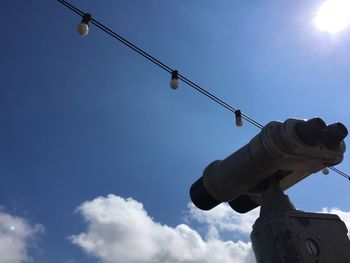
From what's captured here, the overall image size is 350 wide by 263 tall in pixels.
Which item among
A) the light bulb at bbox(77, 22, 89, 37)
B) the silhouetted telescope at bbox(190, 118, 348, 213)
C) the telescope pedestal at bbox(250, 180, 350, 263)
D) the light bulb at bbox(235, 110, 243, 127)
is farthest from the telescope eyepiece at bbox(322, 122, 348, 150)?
the light bulb at bbox(77, 22, 89, 37)

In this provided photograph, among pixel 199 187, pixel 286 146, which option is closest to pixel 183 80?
pixel 199 187

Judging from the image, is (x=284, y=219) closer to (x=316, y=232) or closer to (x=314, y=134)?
(x=316, y=232)

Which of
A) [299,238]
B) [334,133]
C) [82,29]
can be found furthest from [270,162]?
[82,29]

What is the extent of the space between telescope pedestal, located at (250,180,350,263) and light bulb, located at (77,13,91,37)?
9.40 feet

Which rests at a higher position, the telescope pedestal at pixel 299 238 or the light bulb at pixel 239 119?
the light bulb at pixel 239 119

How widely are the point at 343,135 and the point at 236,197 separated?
3.57 ft

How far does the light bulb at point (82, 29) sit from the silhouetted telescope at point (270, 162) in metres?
2.17

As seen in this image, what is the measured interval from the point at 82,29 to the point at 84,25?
5 centimetres

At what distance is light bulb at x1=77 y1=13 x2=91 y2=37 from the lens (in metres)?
4.21

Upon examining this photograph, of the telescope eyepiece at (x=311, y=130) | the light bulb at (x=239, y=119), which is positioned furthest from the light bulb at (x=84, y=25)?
the telescope eyepiece at (x=311, y=130)

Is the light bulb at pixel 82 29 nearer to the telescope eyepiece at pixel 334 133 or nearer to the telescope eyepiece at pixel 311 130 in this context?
the telescope eyepiece at pixel 311 130

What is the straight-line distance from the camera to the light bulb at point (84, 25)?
13.8 ft

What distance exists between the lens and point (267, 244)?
255cm

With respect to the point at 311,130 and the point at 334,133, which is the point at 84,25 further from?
the point at 334,133
